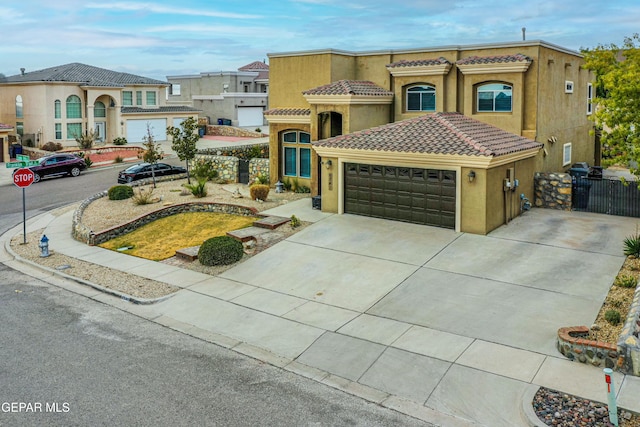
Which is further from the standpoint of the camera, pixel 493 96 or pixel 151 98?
pixel 151 98

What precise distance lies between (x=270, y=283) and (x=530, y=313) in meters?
7.01

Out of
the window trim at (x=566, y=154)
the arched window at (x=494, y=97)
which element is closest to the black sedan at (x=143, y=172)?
the arched window at (x=494, y=97)

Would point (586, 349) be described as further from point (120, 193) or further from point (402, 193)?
point (120, 193)

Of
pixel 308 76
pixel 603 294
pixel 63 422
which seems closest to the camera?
pixel 63 422

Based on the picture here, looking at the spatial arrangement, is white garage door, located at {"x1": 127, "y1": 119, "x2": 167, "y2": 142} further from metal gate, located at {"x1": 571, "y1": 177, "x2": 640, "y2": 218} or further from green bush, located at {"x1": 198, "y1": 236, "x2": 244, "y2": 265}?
metal gate, located at {"x1": 571, "y1": 177, "x2": 640, "y2": 218}

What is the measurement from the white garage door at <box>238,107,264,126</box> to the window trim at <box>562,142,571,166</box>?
4409 cm

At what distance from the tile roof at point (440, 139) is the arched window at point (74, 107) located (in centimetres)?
3694

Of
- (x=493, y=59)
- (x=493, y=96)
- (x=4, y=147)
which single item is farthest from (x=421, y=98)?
(x=4, y=147)

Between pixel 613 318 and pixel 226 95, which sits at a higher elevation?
pixel 226 95

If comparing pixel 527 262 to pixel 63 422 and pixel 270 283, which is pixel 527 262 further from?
pixel 63 422

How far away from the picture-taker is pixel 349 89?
2534cm

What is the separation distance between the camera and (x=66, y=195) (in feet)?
108

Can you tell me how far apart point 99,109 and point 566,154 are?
42.8m

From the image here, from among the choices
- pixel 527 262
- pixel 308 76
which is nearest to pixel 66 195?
pixel 308 76
